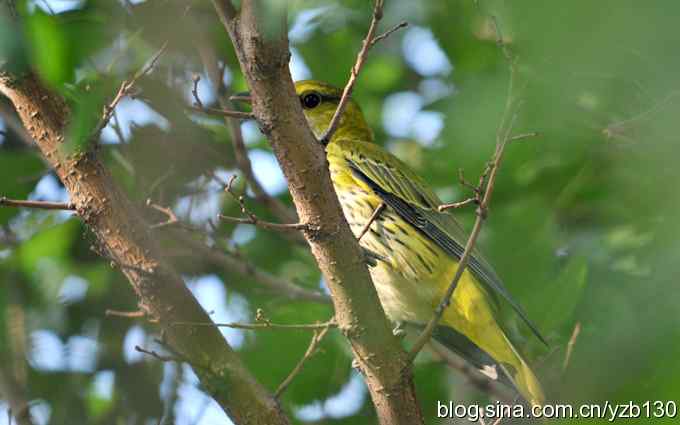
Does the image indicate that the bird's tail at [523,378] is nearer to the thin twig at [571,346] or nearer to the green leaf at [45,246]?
the thin twig at [571,346]

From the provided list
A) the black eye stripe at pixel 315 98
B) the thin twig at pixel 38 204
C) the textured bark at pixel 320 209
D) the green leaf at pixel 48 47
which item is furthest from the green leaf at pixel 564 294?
the green leaf at pixel 48 47

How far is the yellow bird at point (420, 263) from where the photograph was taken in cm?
404

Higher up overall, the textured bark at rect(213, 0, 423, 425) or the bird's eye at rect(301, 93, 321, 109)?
the bird's eye at rect(301, 93, 321, 109)

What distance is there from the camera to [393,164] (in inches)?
185

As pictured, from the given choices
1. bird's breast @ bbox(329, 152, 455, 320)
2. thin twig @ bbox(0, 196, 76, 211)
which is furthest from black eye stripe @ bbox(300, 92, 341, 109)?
thin twig @ bbox(0, 196, 76, 211)

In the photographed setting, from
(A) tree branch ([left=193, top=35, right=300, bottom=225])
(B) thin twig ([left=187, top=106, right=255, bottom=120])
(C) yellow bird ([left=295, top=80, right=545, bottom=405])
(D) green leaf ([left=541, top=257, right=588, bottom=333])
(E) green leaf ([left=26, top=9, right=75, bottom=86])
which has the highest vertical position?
(A) tree branch ([left=193, top=35, right=300, bottom=225])

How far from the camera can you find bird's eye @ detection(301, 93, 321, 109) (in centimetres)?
505

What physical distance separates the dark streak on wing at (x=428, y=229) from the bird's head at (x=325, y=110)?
530 mm

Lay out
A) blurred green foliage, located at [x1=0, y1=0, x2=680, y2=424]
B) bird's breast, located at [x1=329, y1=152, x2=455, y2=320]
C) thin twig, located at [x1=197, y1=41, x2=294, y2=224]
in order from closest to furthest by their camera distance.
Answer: blurred green foliage, located at [x1=0, y1=0, x2=680, y2=424] → bird's breast, located at [x1=329, y1=152, x2=455, y2=320] → thin twig, located at [x1=197, y1=41, x2=294, y2=224]

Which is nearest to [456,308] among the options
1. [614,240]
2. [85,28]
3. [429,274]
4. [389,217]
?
[429,274]

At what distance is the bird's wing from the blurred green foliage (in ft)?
0.45

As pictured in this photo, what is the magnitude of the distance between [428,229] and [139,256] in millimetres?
1702

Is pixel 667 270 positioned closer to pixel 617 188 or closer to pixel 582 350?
pixel 582 350

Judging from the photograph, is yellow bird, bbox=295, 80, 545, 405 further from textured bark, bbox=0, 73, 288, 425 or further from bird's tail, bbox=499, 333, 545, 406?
textured bark, bbox=0, 73, 288, 425
